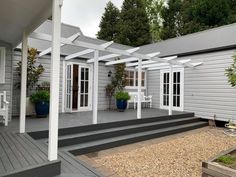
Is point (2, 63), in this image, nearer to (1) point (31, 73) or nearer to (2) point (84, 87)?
(1) point (31, 73)

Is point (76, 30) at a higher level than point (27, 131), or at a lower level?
higher

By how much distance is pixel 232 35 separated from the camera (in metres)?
7.69

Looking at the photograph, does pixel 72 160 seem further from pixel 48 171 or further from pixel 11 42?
pixel 11 42

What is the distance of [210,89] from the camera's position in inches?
334

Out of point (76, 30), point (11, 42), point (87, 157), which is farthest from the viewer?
point (76, 30)

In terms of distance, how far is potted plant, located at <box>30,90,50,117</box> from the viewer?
23.4ft

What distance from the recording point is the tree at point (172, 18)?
2150cm

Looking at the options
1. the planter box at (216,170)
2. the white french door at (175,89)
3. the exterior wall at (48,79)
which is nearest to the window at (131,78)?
the exterior wall at (48,79)

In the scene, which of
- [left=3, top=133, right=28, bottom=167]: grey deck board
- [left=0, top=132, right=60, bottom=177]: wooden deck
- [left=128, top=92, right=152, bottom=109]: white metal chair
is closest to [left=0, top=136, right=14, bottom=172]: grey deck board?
[left=0, top=132, right=60, bottom=177]: wooden deck

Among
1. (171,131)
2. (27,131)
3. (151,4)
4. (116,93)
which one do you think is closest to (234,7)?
(151,4)

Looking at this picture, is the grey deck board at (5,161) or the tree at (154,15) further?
the tree at (154,15)

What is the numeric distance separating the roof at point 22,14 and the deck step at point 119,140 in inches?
106

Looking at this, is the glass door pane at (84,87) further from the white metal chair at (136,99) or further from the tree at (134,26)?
the tree at (134,26)

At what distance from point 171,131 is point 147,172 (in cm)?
345
